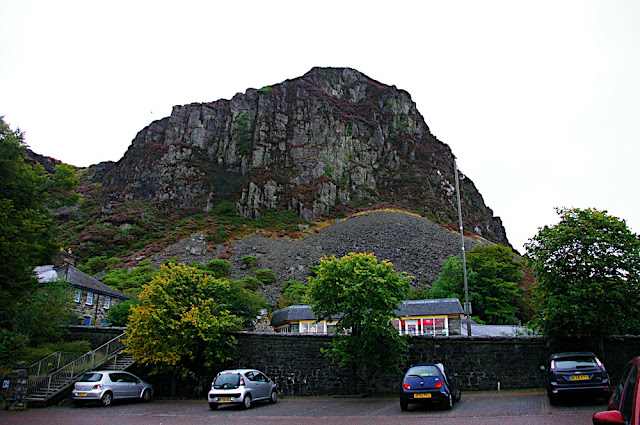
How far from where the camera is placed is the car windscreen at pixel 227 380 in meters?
17.4

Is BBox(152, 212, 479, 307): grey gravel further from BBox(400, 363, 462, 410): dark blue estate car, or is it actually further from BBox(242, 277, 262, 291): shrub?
BBox(400, 363, 462, 410): dark blue estate car

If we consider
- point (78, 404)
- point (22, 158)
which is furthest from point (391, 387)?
point (22, 158)

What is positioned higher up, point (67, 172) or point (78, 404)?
point (67, 172)

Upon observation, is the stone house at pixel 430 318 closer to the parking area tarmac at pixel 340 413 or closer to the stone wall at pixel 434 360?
the stone wall at pixel 434 360

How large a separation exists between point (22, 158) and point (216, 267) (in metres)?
51.2

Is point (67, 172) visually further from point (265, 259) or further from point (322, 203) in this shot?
point (322, 203)

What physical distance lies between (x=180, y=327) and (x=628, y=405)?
1869cm

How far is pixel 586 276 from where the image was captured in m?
18.3

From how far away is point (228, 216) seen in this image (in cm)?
11531

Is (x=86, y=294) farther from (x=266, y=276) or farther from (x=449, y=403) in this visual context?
(x=266, y=276)

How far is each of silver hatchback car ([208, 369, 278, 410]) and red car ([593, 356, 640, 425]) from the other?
13.8 meters

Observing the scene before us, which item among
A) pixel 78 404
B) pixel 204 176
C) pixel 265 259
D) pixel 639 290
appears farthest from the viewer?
pixel 204 176

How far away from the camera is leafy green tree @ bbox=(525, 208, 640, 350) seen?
1750cm

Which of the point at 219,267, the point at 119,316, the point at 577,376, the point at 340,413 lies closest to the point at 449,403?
the point at 340,413
